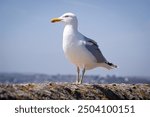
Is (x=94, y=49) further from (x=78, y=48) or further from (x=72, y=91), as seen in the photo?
(x=72, y=91)

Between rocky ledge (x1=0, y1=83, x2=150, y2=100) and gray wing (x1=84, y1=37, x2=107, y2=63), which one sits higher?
gray wing (x1=84, y1=37, x2=107, y2=63)

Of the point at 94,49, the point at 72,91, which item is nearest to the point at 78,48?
the point at 94,49

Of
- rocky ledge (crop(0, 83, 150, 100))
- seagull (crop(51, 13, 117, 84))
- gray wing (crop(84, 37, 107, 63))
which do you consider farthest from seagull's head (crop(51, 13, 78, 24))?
rocky ledge (crop(0, 83, 150, 100))

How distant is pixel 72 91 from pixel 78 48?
0.88 m

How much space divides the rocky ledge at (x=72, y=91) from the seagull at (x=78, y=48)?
542mm

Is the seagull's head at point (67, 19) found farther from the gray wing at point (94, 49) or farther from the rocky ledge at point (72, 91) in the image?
the rocky ledge at point (72, 91)

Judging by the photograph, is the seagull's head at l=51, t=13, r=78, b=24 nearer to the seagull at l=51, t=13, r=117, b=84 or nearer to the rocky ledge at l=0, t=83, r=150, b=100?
the seagull at l=51, t=13, r=117, b=84

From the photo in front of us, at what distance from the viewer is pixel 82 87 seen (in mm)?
4879

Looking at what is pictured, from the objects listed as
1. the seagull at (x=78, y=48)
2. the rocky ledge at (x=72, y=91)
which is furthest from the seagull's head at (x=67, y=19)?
the rocky ledge at (x=72, y=91)

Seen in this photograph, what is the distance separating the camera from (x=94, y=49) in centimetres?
577

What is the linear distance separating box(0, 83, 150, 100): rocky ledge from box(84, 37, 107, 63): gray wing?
60 cm

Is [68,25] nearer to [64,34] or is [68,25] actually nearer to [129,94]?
[64,34]

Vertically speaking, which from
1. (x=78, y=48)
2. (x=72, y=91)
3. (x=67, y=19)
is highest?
(x=67, y=19)

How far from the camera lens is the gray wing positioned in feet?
18.6
